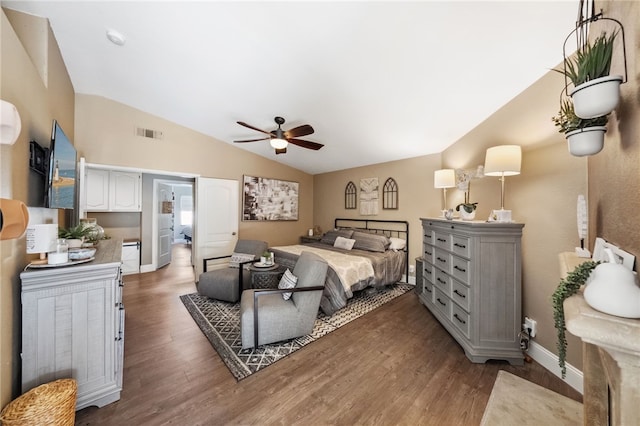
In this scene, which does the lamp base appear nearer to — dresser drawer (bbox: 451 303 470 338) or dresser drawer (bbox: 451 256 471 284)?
dresser drawer (bbox: 451 256 471 284)

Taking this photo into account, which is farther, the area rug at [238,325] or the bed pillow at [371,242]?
the bed pillow at [371,242]

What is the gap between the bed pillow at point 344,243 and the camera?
4.57 meters

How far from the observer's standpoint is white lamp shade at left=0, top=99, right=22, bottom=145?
3.26 ft

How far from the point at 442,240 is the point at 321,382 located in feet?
6.66

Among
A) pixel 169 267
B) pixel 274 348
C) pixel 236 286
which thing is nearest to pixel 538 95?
A: pixel 274 348

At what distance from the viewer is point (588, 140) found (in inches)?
39.4

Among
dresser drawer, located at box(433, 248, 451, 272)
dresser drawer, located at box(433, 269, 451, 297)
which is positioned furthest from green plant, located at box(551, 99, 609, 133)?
dresser drawer, located at box(433, 269, 451, 297)

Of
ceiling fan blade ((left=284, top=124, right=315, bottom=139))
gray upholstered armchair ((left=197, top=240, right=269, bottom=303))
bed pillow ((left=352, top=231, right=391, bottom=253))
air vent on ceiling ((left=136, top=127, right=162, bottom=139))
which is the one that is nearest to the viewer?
ceiling fan blade ((left=284, top=124, right=315, bottom=139))

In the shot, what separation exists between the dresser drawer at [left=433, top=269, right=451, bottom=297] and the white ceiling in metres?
1.97

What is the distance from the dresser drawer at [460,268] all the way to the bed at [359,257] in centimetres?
134

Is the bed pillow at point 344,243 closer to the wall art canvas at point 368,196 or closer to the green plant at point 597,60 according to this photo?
the wall art canvas at point 368,196

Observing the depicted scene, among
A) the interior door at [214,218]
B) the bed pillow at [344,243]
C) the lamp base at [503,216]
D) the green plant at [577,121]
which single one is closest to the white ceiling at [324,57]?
the green plant at [577,121]

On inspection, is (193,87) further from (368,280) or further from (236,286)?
(368,280)

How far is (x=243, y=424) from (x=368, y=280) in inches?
97.6
